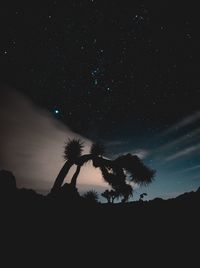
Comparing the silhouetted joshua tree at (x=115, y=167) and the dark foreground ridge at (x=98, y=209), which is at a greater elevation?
the silhouetted joshua tree at (x=115, y=167)

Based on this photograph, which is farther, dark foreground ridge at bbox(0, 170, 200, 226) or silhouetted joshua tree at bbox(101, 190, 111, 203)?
silhouetted joshua tree at bbox(101, 190, 111, 203)

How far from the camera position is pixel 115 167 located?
11.5 m

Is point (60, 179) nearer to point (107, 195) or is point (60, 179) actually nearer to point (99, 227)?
point (99, 227)

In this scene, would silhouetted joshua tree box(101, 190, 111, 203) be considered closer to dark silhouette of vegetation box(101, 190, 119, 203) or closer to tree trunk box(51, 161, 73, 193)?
dark silhouette of vegetation box(101, 190, 119, 203)

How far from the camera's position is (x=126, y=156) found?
11.5m

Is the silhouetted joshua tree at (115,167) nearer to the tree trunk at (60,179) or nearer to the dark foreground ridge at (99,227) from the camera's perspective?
the tree trunk at (60,179)

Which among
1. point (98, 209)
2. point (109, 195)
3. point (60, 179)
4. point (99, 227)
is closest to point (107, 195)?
point (109, 195)

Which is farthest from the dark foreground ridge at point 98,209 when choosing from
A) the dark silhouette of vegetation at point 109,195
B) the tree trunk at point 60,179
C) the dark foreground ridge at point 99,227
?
the dark silhouette of vegetation at point 109,195

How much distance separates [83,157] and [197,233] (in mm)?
7294

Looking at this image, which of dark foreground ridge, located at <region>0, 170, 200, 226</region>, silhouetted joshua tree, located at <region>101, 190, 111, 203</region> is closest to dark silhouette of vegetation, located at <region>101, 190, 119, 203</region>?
silhouetted joshua tree, located at <region>101, 190, 111, 203</region>

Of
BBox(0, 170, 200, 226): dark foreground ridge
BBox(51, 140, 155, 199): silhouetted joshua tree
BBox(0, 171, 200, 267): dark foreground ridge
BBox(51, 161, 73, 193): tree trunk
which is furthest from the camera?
BBox(51, 140, 155, 199): silhouetted joshua tree

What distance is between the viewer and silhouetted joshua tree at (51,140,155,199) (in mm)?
11211

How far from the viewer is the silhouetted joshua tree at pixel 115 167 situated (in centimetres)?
1121

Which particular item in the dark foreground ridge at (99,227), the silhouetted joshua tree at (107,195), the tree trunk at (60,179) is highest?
the silhouetted joshua tree at (107,195)
